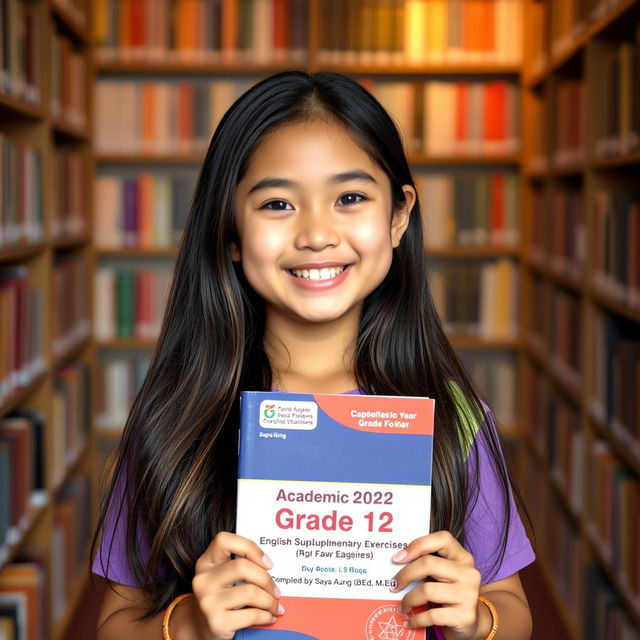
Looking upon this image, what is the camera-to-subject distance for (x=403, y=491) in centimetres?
117

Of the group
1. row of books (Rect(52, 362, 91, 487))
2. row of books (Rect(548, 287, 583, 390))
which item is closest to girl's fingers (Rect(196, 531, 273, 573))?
row of books (Rect(52, 362, 91, 487))

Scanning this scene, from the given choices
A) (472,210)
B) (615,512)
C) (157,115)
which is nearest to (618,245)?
(615,512)

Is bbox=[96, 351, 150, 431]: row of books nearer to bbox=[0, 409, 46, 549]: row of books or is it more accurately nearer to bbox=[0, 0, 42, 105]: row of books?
bbox=[0, 409, 46, 549]: row of books

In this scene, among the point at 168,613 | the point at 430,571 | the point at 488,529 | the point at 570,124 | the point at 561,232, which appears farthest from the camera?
the point at 561,232

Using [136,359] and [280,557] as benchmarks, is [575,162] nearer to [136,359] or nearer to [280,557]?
[136,359]

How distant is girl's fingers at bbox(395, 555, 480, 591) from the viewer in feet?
3.79

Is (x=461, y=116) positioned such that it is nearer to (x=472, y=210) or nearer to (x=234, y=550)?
(x=472, y=210)

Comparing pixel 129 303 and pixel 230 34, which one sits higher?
pixel 230 34

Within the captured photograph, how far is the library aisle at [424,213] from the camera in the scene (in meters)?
3.06

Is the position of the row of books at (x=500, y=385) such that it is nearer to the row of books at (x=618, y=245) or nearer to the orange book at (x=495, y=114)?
the orange book at (x=495, y=114)

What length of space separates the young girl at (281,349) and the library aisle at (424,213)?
1454 millimetres

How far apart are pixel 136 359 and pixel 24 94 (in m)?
2.03

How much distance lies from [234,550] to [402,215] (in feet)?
2.17

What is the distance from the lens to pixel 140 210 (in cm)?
476
